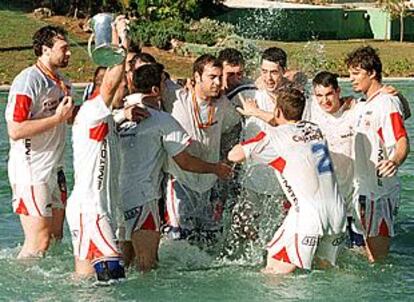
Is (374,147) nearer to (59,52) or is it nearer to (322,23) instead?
(59,52)

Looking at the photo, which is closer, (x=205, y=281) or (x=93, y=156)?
(x=93, y=156)

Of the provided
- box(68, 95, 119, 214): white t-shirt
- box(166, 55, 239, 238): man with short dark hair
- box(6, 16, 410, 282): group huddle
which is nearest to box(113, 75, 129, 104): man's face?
box(6, 16, 410, 282): group huddle

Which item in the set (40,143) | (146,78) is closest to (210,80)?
(146,78)

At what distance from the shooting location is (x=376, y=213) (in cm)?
891

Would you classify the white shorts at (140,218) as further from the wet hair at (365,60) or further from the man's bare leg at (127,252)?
the wet hair at (365,60)

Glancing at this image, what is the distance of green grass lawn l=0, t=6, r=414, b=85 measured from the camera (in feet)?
102

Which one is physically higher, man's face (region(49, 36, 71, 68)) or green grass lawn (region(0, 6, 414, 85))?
green grass lawn (region(0, 6, 414, 85))

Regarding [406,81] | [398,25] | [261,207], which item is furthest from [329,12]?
[261,207]

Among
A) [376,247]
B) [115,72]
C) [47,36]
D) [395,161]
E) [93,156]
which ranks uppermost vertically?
[47,36]

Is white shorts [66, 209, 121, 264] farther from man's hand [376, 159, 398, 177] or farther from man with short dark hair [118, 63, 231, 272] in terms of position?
man's hand [376, 159, 398, 177]

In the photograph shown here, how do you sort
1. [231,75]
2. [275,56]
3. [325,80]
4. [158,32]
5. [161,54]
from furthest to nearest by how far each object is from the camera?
[158,32], [161,54], [231,75], [275,56], [325,80]

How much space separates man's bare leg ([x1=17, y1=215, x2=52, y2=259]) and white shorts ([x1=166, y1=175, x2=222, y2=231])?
1.15m

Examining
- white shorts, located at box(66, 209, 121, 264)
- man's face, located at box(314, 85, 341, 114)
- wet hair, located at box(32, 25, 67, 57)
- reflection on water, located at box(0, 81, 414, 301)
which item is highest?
wet hair, located at box(32, 25, 67, 57)

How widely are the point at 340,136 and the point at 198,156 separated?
122 cm
